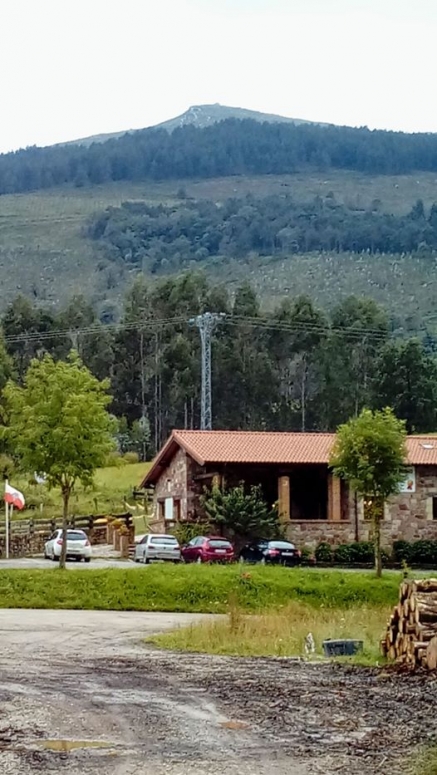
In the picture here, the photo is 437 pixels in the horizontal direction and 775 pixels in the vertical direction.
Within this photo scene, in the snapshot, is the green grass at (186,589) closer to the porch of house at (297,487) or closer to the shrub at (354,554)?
the shrub at (354,554)

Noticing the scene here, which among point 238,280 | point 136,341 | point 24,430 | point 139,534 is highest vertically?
point 238,280

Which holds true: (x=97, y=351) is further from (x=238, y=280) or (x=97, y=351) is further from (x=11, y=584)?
(x=238, y=280)

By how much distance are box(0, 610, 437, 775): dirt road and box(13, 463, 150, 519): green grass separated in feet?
135

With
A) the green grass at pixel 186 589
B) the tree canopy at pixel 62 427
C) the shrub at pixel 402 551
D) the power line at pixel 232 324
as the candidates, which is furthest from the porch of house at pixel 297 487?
the power line at pixel 232 324

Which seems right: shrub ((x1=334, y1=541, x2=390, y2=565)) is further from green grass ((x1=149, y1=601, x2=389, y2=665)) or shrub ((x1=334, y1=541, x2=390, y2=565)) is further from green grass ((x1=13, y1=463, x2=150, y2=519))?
green grass ((x1=149, y1=601, x2=389, y2=665))

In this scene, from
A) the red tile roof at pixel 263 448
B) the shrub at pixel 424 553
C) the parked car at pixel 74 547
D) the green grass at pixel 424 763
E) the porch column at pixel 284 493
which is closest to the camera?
the green grass at pixel 424 763

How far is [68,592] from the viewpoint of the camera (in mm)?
34750

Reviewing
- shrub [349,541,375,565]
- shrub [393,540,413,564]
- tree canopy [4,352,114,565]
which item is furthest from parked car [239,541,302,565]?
tree canopy [4,352,114,565]

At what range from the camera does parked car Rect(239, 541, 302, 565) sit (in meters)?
44.1

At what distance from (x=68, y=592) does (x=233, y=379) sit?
5755 cm

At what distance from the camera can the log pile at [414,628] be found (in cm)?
1755


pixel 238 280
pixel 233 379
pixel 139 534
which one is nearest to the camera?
pixel 139 534

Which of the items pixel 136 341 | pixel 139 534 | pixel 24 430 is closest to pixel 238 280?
pixel 136 341

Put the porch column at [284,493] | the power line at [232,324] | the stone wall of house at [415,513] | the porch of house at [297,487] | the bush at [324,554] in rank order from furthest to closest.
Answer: the power line at [232,324] → the porch of house at [297,487] → the porch column at [284,493] → the stone wall of house at [415,513] → the bush at [324,554]
